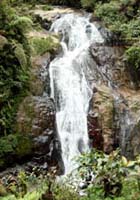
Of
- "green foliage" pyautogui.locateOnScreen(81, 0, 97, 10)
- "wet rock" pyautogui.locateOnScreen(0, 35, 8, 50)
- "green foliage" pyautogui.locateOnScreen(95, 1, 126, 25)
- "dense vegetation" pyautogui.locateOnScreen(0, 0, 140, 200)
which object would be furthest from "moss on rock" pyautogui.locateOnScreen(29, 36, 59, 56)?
"green foliage" pyautogui.locateOnScreen(81, 0, 97, 10)

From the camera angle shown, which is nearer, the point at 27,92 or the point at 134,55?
the point at 27,92

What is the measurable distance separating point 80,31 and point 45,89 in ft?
11.9

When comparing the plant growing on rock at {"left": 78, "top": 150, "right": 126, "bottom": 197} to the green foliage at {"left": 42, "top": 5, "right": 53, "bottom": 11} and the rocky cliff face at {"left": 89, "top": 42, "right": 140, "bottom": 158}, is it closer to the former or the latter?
the rocky cliff face at {"left": 89, "top": 42, "right": 140, "bottom": 158}

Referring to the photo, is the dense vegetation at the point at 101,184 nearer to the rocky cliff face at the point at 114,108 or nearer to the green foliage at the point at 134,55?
the rocky cliff face at the point at 114,108

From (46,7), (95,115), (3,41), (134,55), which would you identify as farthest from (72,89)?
(46,7)

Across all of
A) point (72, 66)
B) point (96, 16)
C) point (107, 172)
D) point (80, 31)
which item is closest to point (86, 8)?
point (96, 16)

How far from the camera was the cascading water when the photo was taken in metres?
10.7

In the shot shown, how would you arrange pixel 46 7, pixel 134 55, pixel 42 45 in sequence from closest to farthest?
pixel 42 45
pixel 134 55
pixel 46 7

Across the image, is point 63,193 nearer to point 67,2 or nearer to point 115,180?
point 115,180

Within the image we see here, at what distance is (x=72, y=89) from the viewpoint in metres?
11.7

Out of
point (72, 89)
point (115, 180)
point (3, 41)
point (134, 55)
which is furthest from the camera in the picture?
point (134, 55)

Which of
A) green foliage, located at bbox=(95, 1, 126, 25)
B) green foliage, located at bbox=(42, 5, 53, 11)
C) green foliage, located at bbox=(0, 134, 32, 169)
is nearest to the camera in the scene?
green foliage, located at bbox=(0, 134, 32, 169)

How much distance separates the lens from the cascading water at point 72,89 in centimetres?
1072

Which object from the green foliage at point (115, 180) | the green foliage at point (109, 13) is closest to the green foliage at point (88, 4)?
the green foliage at point (109, 13)
